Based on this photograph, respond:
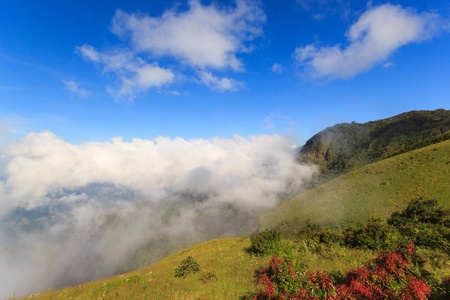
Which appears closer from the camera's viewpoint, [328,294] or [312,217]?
[328,294]

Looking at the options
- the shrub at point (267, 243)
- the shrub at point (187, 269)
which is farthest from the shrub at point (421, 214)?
the shrub at point (187, 269)

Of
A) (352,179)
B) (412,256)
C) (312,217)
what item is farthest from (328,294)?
(352,179)

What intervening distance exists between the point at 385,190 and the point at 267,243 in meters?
57.6

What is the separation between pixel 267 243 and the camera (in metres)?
16.5

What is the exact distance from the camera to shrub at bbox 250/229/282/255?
51.3ft

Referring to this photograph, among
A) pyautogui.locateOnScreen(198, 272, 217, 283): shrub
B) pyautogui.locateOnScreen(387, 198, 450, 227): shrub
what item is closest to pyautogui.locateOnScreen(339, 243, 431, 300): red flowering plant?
pyautogui.locateOnScreen(198, 272, 217, 283): shrub

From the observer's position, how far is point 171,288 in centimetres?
1005

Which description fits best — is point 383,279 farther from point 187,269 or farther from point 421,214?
point 421,214

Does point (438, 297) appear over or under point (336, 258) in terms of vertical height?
over

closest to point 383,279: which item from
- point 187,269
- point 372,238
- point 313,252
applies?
point 313,252

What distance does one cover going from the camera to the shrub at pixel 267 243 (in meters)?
15.6

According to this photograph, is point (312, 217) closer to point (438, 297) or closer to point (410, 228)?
point (410, 228)

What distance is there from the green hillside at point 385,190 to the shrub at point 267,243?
1659 inches

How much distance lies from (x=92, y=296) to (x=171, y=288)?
397 cm
